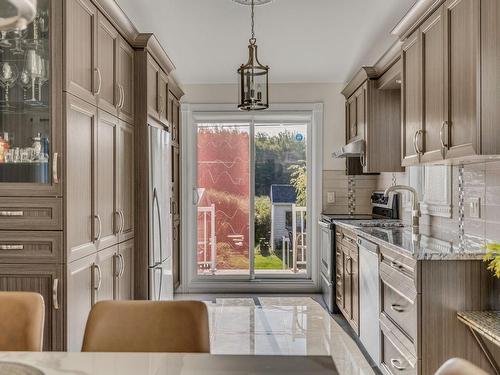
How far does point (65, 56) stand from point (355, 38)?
3.13 metres

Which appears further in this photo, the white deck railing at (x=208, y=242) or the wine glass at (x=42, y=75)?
the white deck railing at (x=208, y=242)

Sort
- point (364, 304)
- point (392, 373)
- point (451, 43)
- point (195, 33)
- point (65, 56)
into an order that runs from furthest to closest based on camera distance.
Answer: point (195, 33) < point (364, 304) < point (392, 373) < point (451, 43) < point (65, 56)

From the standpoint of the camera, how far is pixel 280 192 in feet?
18.1

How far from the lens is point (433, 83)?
263 centimetres

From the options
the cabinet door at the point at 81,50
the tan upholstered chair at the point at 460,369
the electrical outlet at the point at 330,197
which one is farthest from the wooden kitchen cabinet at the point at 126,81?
the electrical outlet at the point at 330,197

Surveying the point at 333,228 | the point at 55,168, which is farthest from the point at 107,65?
the point at 333,228

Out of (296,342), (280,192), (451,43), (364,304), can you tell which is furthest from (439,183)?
(280,192)

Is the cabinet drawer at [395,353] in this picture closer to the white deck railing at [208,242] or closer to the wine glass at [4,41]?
the wine glass at [4,41]

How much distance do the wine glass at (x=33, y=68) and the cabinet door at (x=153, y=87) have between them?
125 cm

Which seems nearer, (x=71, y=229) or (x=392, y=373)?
(x=71, y=229)

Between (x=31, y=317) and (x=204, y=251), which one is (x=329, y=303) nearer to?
(x=204, y=251)

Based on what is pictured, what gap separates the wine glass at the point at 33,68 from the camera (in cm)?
218

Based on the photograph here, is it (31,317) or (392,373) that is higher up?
(31,317)

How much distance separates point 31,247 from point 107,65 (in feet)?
4.05
